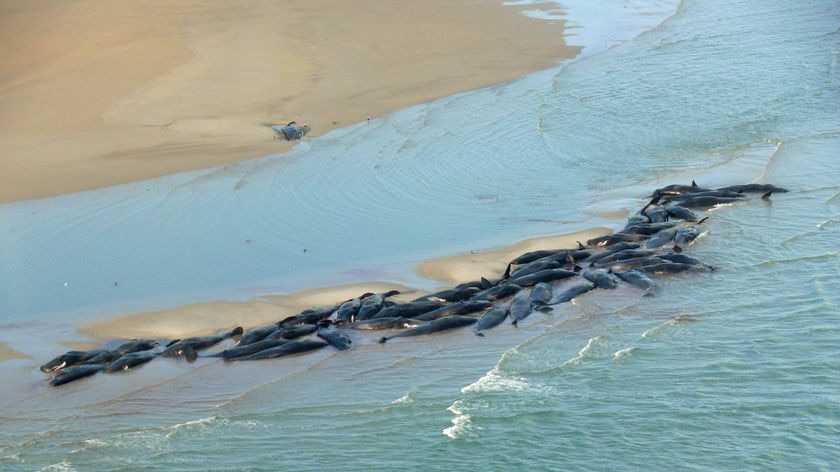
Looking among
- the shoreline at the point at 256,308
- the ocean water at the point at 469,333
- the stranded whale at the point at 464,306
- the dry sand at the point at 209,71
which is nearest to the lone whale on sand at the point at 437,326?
the stranded whale at the point at 464,306

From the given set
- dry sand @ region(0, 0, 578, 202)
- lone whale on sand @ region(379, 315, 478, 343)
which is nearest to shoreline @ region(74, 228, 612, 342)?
lone whale on sand @ region(379, 315, 478, 343)

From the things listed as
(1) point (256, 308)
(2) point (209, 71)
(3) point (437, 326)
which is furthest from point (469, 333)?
(2) point (209, 71)

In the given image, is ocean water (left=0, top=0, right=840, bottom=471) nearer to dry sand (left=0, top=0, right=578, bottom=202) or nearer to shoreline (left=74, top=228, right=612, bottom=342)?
shoreline (left=74, top=228, right=612, bottom=342)

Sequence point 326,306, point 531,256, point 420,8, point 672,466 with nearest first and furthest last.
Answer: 1. point 672,466
2. point 326,306
3. point 531,256
4. point 420,8

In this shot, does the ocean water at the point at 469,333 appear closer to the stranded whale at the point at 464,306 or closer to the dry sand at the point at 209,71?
the stranded whale at the point at 464,306

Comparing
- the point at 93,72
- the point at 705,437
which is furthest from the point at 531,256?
the point at 93,72

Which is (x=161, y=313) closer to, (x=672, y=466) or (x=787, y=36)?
(x=672, y=466)
